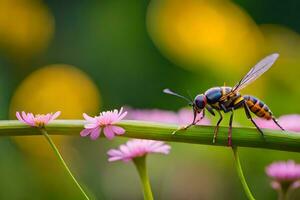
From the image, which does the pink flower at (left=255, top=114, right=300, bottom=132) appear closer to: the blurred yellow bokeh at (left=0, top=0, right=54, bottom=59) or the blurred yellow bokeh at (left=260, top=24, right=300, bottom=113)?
the blurred yellow bokeh at (left=260, top=24, right=300, bottom=113)

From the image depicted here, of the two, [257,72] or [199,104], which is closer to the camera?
[199,104]

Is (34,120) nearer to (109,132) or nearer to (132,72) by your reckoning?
(109,132)

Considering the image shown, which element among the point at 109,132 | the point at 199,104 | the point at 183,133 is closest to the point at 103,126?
the point at 109,132

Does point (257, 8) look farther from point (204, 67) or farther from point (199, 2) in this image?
point (204, 67)

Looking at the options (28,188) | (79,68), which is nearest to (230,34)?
(79,68)

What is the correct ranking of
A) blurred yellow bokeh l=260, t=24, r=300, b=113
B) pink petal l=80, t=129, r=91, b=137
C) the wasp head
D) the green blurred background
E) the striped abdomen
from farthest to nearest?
blurred yellow bokeh l=260, t=24, r=300, b=113 → the green blurred background → the striped abdomen → the wasp head → pink petal l=80, t=129, r=91, b=137

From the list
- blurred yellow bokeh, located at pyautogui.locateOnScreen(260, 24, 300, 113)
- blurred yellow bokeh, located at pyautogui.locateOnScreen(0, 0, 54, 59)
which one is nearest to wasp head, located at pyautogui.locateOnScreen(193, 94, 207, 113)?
blurred yellow bokeh, located at pyautogui.locateOnScreen(260, 24, 300, 113)

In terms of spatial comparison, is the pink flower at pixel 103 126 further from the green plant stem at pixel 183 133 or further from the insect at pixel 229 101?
the insect at pixel 229 101

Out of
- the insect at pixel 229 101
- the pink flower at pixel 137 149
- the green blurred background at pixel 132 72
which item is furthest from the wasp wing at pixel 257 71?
the green blurred background at pixel 132 72
